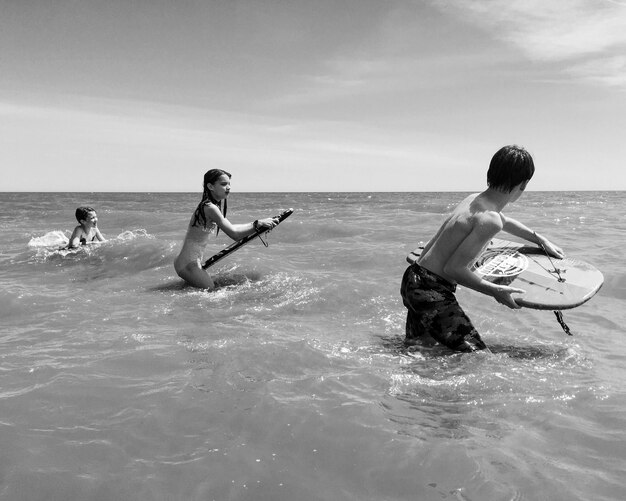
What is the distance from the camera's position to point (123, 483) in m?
2.66

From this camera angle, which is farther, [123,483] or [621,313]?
[621,313]

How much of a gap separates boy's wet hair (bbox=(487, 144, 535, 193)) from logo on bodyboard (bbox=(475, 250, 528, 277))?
0.98m

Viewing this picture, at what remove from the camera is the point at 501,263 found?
4785 mm

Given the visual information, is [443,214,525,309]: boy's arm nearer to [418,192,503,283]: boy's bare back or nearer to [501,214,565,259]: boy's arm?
[418,192,503,283]: boy's bare back

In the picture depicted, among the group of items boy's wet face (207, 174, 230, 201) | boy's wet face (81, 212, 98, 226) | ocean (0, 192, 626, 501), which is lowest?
ocean (0, 192, 626, 501)

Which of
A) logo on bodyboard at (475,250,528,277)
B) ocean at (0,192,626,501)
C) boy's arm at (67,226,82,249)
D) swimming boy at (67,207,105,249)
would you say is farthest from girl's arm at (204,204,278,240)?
boy's arm at (67,226,82,249)

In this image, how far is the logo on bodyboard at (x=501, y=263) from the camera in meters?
4.64

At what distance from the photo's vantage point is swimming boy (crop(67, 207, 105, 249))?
1102 centimetres

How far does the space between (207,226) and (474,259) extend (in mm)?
4364

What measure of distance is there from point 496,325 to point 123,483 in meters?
4.49

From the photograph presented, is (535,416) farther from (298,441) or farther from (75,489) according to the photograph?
(75,489)

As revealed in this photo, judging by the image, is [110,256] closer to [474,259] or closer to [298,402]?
[298,402]

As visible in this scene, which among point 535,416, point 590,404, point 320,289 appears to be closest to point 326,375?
point 535,416

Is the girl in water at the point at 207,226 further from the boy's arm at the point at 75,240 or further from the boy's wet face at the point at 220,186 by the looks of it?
the boy's arm at the point at 75,240
